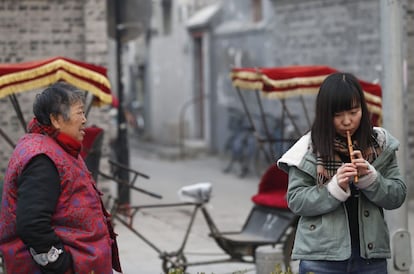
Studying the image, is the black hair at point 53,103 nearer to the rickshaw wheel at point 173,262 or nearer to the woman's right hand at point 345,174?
the woman's right hand at point 345,174

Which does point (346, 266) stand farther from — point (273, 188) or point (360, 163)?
point (273, 188)

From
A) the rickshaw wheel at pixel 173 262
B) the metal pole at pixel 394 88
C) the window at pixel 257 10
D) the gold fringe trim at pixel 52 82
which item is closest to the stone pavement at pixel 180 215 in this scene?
the rickshaw wheel at pixel 173 262

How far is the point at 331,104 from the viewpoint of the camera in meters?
4.70

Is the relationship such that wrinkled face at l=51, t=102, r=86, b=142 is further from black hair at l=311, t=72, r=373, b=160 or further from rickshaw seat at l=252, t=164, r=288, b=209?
rickshaw seat at l=252, t=164, r=288, b=209

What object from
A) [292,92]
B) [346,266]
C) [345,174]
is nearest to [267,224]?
[292,92]

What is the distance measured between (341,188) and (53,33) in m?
9.26

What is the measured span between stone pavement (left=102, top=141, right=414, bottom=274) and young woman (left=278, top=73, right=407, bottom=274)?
991mm

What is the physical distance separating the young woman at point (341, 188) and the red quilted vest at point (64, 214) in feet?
3.06

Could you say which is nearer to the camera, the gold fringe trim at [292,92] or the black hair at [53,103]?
the black hair at [53,103]

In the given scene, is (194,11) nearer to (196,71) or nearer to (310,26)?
(196,71)

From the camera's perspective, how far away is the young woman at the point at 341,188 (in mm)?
4695

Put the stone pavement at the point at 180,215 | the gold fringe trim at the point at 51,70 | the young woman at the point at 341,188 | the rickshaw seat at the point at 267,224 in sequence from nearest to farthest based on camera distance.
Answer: the young woman at the point at 341,188 → the gold fringe trim at the point at 51,70 → the rickshaw seat at the point at 267,224 → the stone pavement at the point at 180,215

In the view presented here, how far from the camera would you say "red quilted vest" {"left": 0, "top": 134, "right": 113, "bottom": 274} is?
4.59 meters

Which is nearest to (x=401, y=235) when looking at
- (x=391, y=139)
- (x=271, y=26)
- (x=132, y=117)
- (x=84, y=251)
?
(x=391, y=139)
